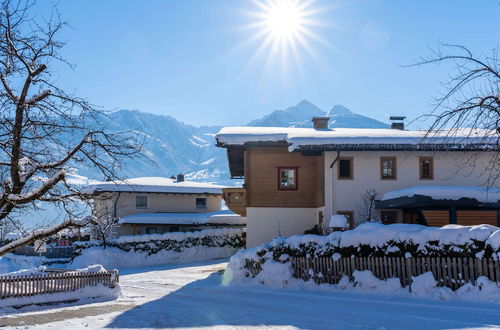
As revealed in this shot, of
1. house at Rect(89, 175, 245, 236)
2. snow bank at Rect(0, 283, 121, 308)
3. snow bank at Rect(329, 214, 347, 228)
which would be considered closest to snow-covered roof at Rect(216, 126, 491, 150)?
snow bank at Rect(329, 214, 347, 228)

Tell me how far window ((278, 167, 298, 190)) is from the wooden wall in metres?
0.19

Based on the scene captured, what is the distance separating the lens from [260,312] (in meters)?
14.1

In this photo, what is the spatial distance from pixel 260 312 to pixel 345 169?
1466cm

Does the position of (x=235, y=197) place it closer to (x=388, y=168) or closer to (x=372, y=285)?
(x=388, y=168)

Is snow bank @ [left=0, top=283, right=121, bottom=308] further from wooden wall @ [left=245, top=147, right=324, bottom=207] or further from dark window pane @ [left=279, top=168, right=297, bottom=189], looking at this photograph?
dark window pane @ [left=279, top=168, right=297, bottom=189]

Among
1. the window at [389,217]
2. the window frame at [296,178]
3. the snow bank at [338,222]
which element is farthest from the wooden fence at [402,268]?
the window frame at [296,178]

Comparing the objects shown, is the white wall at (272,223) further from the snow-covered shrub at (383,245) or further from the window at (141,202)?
the window at (141,202)

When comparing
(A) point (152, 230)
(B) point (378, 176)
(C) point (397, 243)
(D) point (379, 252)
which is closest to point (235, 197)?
(B) point (378, 176)

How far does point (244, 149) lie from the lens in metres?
30.0

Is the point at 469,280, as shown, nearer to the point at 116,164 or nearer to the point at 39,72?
the point at 116,164

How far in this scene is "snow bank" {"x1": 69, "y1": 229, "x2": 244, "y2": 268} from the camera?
34.9 metres

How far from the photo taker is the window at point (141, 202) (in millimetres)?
45875

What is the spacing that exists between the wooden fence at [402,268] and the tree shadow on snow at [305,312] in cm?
99

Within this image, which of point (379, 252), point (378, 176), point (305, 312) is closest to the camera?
point (305, 312)
